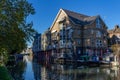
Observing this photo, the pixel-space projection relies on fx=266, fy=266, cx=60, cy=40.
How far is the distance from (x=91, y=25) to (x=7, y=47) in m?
64.8

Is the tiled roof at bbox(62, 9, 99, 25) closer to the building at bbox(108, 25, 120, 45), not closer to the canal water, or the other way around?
the building at bbox(108, 25, 120, 45)

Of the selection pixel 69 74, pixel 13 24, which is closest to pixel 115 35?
pixel 69 74

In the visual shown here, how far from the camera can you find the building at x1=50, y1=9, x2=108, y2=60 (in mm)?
86000

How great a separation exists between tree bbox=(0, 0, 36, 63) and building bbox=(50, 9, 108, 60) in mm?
58945

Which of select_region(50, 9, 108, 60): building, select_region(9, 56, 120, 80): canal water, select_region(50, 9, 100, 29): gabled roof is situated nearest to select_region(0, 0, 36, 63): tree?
select_region(9, 56, 120, 80): canal water

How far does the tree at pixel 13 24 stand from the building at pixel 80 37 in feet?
193

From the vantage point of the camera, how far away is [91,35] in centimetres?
8625

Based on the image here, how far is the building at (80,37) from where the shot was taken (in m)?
86.0

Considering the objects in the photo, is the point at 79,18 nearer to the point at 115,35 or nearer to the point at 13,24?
the point at 115,35

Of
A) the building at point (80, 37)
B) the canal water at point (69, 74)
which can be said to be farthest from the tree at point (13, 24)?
the building at point (80, 37)

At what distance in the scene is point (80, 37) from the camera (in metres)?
87.0

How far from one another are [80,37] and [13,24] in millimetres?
64608

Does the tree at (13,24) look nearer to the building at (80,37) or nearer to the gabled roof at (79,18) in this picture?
the building at (80,37)

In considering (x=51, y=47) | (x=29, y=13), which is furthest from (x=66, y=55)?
(x=29, y=13)
